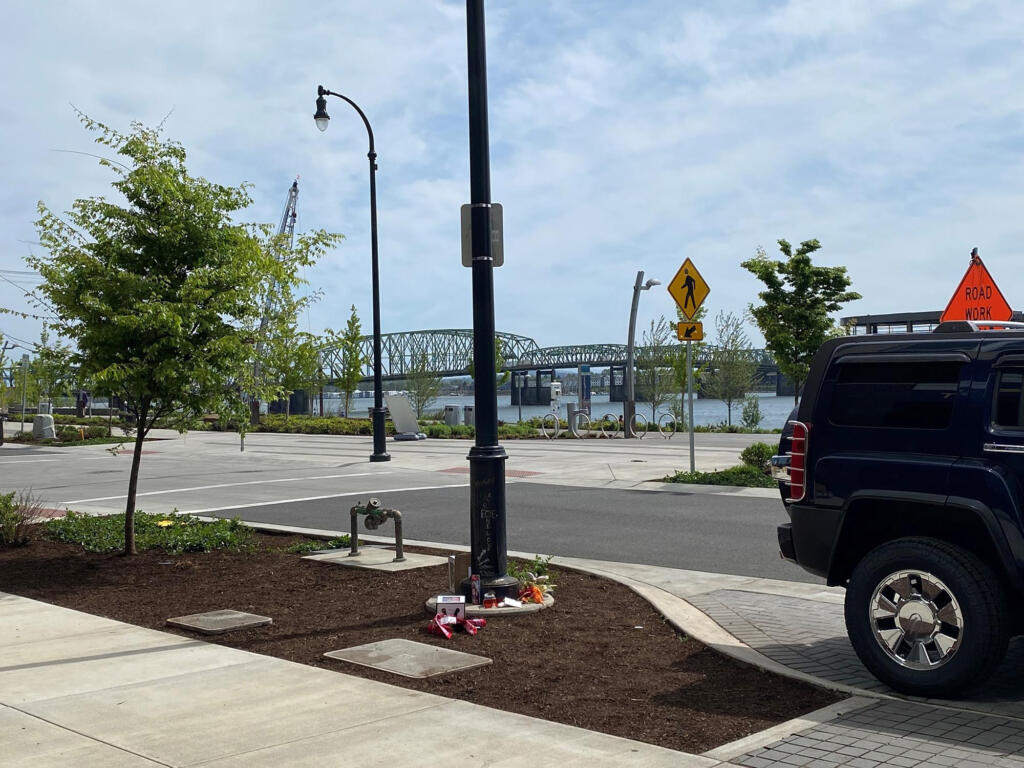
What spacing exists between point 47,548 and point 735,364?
1675 inches

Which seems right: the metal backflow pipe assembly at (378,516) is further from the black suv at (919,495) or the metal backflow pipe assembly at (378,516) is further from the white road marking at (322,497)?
the white road marking at (322,497)

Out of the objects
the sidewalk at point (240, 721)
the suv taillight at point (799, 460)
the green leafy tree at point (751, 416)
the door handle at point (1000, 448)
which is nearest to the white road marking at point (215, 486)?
the sidewalk at point (240, 721)

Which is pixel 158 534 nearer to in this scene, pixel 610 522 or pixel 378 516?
pixel 378 516

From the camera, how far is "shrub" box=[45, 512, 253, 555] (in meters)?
10.5

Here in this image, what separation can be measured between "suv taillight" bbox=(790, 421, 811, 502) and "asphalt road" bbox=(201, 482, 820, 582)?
3.21 metres

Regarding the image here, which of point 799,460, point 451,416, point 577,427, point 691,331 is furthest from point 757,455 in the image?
point 451,416

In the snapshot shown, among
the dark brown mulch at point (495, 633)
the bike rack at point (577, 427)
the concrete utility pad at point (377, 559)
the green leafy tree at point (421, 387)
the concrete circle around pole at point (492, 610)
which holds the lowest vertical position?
the dark brown mulch at point (495, 633)

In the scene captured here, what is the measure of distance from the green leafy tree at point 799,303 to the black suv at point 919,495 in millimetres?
15718

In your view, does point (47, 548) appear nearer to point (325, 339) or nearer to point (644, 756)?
point (325, 339)

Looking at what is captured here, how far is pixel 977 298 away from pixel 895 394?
5723 millimetres

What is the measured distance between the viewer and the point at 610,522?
1299 cm

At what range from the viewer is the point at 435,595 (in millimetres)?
8117

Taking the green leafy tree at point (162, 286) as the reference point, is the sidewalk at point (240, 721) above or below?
below

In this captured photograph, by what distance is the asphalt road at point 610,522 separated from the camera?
1035 cm
